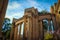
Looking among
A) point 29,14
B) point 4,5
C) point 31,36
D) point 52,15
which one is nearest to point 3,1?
point 4,5

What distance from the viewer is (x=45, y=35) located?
2173cm

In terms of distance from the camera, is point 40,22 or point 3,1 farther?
point 40,22

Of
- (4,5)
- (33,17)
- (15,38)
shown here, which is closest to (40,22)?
(33,17)

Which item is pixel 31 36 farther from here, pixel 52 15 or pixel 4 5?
pixel 4 5

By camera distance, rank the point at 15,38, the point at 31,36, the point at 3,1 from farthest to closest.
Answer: the point at 15,38
the point at 31,36
the point at 3,1

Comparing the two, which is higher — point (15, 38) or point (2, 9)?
point (2, 9)

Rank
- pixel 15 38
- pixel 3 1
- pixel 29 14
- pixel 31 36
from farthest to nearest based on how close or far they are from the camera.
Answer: pixel 15 38 → pixel 29 14 → pixel 31 36 → pixel 3 1

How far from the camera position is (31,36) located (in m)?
19.7

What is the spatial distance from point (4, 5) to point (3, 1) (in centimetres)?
8

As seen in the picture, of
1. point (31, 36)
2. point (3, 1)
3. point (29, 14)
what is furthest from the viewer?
point (29, 14)

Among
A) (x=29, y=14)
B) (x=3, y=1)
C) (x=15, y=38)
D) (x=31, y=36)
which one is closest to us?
(x=3, y=1)

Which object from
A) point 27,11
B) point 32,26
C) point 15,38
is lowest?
point 15,38

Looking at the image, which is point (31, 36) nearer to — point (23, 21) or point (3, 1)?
point (23, 21)

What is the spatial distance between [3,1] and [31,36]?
17742 mm
